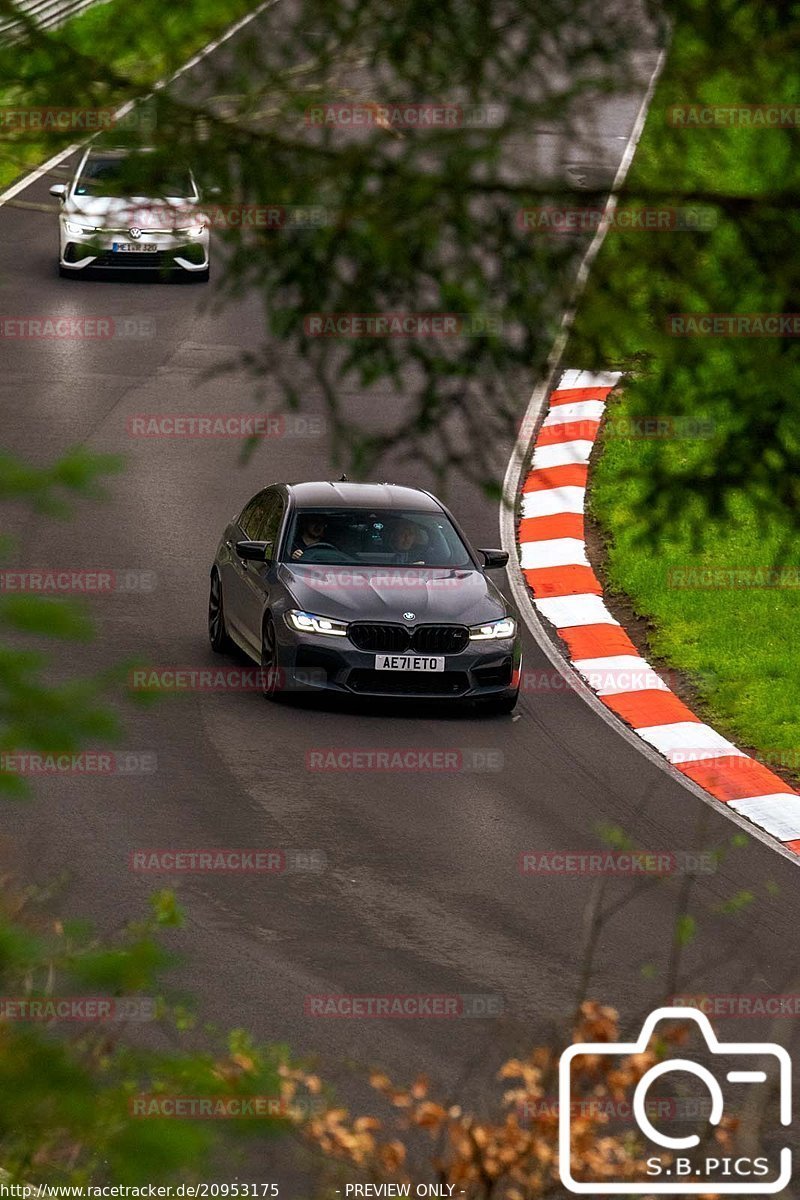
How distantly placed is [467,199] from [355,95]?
54 cm

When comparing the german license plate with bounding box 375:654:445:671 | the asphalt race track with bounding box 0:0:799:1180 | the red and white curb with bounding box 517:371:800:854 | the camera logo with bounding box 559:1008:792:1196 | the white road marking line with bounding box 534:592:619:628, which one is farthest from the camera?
the white road marking line with bounding box 534:592:619:628

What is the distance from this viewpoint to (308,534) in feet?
52.1

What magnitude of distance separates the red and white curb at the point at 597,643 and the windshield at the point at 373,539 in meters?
1.20

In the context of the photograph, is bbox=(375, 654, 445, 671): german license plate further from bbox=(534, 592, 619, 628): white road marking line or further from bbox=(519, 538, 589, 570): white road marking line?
bbox=(519, 538, 589, 570): white road marking line

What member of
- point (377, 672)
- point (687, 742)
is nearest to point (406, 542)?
point (377, 672)

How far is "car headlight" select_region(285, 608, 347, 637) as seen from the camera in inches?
585

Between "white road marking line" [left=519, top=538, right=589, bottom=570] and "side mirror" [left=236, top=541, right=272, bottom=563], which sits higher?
"side mirror" [left=236, top=541, right=272, bottom=563]

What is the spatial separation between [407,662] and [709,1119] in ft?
30.3

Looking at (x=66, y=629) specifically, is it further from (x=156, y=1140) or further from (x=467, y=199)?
(x=467, y=199)

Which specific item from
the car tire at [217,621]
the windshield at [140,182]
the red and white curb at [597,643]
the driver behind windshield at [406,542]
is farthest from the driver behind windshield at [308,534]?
the windshield at [140,182]

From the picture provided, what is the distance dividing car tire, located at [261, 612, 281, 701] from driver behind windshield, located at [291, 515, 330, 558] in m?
0.72

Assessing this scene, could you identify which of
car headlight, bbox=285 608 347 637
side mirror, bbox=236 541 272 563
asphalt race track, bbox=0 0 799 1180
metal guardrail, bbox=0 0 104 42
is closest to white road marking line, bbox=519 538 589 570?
asphalt race track, bbox=0 0 799 1180

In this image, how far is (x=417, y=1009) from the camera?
9.45 metres

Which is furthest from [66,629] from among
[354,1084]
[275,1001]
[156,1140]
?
[275,1001]
